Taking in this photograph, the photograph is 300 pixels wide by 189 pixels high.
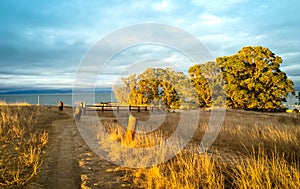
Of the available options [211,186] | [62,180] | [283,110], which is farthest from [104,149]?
[283,110]

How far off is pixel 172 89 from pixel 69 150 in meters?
36.6

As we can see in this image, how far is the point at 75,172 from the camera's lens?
541 centimetres

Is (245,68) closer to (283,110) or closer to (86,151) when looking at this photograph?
(283,110)

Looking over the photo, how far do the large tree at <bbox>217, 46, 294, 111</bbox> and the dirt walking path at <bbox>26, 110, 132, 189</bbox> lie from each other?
27.9 m

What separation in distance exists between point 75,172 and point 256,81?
3014cm

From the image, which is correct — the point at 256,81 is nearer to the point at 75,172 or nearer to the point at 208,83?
the point at 208,83

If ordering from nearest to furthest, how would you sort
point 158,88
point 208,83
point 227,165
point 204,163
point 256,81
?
point 204,163 → point 227,165 → point 256,81 → point 208,83 → point 158,88

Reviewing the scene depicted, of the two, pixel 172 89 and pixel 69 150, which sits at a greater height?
pixel 172 89

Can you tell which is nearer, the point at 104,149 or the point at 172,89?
the point at 104,149

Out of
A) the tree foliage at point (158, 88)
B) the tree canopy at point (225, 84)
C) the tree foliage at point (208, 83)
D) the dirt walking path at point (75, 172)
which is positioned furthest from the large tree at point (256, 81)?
the dirt walking path at point (75, 172)

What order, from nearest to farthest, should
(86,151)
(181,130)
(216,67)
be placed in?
1. (86,151)
2. (181,130)
3. (216,67)

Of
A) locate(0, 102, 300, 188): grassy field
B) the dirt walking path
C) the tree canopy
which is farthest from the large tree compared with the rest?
the dirt walking path

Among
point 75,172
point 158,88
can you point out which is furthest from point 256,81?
point 75,172

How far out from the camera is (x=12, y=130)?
9.70 metres
